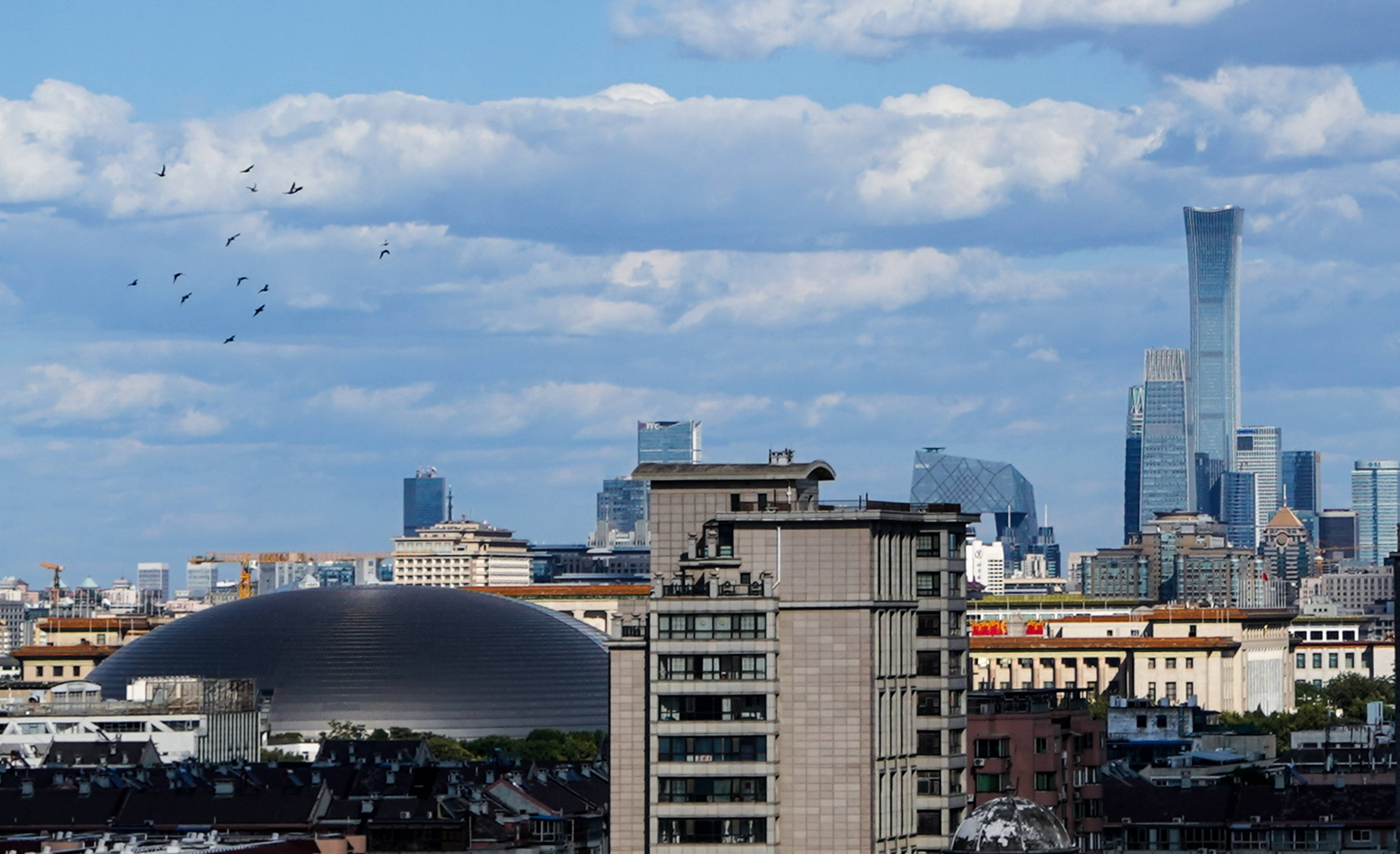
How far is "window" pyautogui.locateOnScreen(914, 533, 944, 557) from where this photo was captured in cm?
11419

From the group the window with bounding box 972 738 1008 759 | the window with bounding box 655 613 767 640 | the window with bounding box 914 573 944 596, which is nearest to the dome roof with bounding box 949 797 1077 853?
the window with bounding box 655 613 767 640

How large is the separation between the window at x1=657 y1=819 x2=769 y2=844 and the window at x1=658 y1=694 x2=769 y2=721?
320cm

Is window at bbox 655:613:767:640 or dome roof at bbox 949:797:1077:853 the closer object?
dome roof at bbox 949:797:1077:853

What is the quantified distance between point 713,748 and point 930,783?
10.1 metres

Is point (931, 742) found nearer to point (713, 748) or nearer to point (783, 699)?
point (783, 699)

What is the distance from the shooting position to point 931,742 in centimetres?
11225

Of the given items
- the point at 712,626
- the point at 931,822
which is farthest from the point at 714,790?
the point at 931,822

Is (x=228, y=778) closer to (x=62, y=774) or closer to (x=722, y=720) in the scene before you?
(x=62, y=774)

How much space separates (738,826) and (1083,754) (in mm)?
24459

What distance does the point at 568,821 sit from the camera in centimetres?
15662

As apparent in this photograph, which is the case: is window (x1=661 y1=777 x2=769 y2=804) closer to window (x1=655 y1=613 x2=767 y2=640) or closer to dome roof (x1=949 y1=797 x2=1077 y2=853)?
window (x1=655 y1=613 x2=767 y2=640)

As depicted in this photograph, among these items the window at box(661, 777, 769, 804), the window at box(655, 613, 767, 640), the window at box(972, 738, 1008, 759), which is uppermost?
the window at box(655, 613, 767, 640)

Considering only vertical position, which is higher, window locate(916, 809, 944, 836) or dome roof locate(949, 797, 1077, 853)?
dome roof locate(949, 797, 1077, 853)

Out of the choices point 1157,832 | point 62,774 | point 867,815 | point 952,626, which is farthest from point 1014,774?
point 62,774
